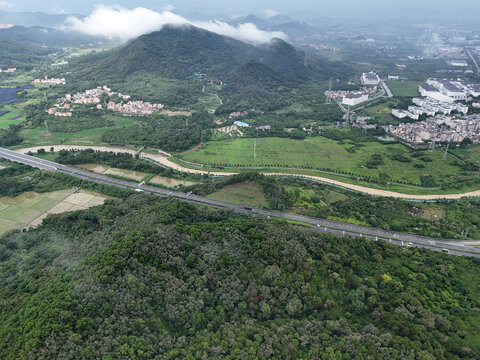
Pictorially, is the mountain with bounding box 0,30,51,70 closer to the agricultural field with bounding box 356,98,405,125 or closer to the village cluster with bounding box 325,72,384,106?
the village cluster with bounding box 325,72,384,106

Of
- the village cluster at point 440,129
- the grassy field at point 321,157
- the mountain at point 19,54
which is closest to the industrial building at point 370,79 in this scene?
the village cluster at point 440,129

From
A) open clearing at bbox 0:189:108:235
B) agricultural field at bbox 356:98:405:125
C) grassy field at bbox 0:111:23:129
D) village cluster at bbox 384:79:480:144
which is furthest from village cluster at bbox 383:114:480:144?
grassy field at bbox 0:111:23:129

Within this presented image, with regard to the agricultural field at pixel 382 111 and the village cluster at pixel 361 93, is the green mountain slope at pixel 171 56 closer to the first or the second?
the village cluster at pixel 361 93

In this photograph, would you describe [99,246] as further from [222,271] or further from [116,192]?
[116,192]

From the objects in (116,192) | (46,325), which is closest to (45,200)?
(116,192)

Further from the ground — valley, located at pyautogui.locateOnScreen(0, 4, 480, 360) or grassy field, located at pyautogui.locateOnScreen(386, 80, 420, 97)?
grassy field, located at pyautogui.locateOnScreen(386, 80, 420, 97)

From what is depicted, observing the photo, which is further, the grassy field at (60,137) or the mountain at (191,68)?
the mountain at (191,68)
